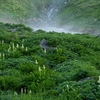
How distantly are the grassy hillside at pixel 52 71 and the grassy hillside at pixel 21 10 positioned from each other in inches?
1943

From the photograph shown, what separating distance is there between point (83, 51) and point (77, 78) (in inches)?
221

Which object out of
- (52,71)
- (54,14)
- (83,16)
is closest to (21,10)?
(54,14)

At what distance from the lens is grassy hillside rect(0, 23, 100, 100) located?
32.6 feet

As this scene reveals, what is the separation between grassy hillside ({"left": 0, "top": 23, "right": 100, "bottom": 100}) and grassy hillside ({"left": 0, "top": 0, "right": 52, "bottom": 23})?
4936cm

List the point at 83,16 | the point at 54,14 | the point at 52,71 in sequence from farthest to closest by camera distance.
Result: the point at 54,14 < the point at 83,16 < the point at 52,71

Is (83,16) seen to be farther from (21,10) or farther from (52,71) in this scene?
(52,71)

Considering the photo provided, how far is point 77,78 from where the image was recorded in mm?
11984

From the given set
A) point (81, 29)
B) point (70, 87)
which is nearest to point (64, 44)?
point (70, 87)

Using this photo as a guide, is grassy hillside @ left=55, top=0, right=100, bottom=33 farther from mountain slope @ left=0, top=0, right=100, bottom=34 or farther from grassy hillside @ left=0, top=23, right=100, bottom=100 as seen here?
grassy hillside @ left=0, top=23, right=100, bottom=100

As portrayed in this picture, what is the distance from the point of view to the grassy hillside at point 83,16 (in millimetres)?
61388

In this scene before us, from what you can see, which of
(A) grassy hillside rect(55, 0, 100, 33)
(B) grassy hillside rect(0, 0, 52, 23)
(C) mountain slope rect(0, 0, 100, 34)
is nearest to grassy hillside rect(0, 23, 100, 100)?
(A) grassy hillside rect(55, 0, 100, 33)

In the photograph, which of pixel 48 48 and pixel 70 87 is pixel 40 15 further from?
Result: pixel 70 87

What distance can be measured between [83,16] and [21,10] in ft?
69.3

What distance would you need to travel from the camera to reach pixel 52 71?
12906mm
